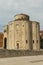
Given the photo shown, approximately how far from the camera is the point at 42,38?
54.6 m

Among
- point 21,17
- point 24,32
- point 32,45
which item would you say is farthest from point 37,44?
point 21,17

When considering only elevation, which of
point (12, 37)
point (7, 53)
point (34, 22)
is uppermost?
point (34, 22)

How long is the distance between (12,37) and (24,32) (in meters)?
3.25

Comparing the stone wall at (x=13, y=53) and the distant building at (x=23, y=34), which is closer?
the stone wall at (x=13, y=53)

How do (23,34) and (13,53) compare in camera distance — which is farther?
(23,34)

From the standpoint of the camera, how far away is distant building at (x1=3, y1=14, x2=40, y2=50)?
1753 inches

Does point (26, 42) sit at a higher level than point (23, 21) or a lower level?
lower

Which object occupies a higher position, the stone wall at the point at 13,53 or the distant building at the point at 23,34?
the distant building at the point at 23,34

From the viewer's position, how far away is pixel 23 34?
4478cm

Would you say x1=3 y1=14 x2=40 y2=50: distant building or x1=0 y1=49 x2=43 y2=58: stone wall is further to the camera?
x1=3 y1=14 x2=40 y2=50: distant building

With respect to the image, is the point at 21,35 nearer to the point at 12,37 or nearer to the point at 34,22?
the point at 12,37

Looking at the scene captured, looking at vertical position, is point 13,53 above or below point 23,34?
below

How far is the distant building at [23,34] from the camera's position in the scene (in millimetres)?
44531

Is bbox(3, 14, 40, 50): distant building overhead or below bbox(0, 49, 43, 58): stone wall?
overhead
